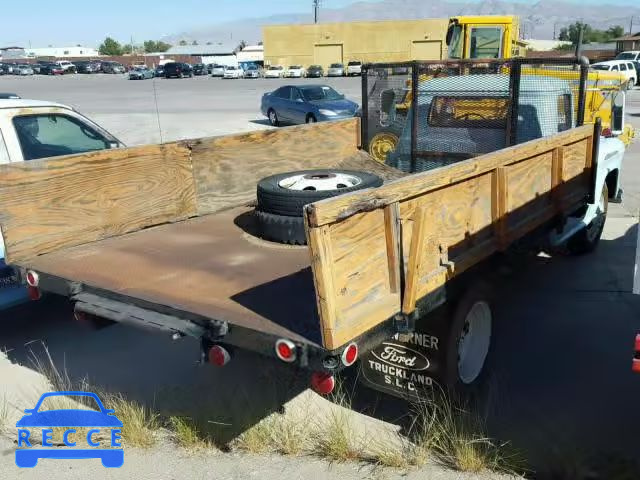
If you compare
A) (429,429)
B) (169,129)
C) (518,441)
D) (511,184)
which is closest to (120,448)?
(429,429)

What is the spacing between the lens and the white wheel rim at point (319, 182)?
16.9ft

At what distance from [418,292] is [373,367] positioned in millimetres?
832

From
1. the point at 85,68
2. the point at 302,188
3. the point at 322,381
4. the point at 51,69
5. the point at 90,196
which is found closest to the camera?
the point at 322,381

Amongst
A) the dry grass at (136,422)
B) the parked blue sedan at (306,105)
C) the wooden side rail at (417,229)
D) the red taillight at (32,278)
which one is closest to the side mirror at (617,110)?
the wooden side rail at (417,229)

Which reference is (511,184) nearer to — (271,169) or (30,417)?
(271,169)

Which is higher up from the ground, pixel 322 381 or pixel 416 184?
pixel 416 184

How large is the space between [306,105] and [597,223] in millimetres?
14264

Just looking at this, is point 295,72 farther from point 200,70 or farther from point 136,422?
point 136,422

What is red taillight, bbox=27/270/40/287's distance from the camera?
4.07 meters

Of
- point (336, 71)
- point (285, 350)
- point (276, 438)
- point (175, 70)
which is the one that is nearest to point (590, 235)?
point (276, 438)

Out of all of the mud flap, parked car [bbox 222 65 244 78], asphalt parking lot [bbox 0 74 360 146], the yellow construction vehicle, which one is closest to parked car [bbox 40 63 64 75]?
parked car [bbox 222 65 244 78]

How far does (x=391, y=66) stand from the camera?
6.80 meters

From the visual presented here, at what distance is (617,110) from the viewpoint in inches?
345

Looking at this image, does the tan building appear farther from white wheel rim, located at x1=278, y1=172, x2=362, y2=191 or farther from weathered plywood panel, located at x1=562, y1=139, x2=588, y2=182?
white wheel rim, located at x1=278, y1=172, x2=362, y2=191
